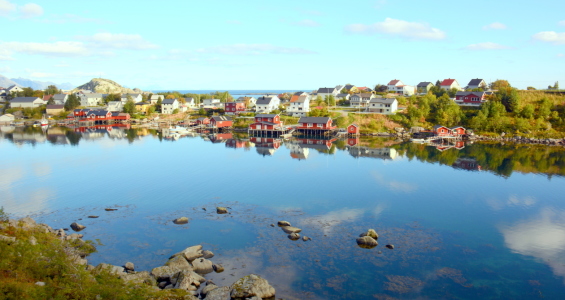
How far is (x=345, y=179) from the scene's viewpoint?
30984 mm

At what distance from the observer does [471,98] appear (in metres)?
64.2

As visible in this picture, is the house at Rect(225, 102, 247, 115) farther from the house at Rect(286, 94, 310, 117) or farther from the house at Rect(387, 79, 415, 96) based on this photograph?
the house at Rect(387, 79, 415, 96)

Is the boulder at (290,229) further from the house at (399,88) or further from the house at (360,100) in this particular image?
the house at (399,88)

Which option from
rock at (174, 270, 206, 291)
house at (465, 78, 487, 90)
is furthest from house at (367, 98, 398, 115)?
rock at (174, 270, 206, 291)

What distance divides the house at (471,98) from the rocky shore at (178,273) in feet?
196

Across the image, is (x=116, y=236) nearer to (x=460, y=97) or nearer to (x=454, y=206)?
(x=454, y=206)

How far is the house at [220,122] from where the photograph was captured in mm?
66188

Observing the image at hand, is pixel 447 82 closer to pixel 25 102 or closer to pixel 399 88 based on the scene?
pixel 399 88

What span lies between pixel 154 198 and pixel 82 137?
37704mm

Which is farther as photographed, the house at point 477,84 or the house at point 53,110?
the house at point 53,110

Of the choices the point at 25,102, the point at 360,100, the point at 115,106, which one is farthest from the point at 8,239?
the point at 25,102

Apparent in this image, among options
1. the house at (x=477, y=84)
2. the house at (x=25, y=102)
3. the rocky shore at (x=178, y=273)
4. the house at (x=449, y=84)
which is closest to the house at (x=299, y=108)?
the house at (x=449, y=84)

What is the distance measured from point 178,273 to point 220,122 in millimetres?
53003

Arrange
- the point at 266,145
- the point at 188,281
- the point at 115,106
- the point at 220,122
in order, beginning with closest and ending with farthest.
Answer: the point at 188,281, the point at 266,145, the point at 220,122, the point at 115,106
